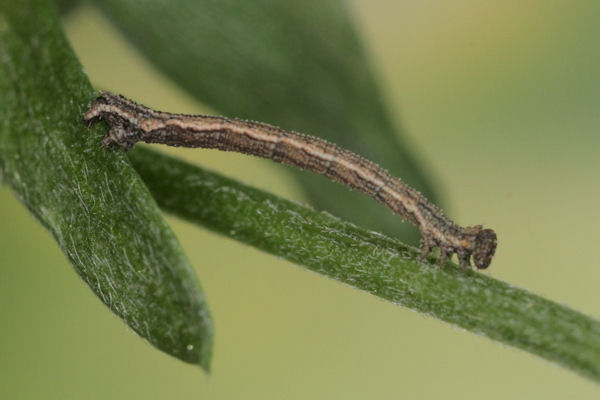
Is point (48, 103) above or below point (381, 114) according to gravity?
below

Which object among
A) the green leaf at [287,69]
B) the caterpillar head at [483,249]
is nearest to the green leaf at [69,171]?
the green leaf at [287,69]

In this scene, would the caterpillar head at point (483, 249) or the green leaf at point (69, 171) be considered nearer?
the green leaf at point (69, 171)

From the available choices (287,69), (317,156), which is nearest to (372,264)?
(317,156)

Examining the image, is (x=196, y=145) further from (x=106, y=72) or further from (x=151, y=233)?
(x=106, y=72)

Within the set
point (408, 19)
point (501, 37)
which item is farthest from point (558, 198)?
point (408, 19)

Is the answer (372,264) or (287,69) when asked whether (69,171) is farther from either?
(287,69)

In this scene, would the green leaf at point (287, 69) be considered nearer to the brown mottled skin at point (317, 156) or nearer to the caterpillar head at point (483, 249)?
the brown mottled skin at point (317, 156)

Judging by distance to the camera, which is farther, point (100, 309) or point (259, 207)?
point (100, 309)

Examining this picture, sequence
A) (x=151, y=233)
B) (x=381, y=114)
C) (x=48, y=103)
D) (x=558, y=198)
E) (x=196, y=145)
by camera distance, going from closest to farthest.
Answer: (x=151, y=233)
(x=48, y=103)
(x=196, y=145)
(x=381, y=114)
(x=558, y=198)
